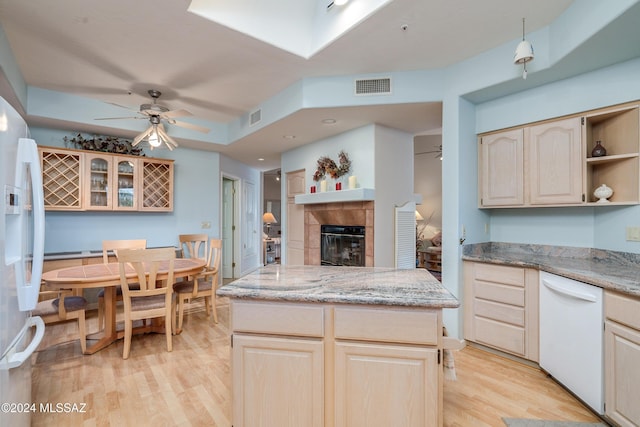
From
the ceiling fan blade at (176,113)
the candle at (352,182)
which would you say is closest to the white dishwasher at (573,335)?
the candle at (352,182)

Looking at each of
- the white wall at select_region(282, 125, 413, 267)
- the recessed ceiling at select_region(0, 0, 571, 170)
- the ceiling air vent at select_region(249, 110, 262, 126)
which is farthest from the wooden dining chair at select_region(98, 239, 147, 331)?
the white wall at select_region(282, 125, 413, 267)

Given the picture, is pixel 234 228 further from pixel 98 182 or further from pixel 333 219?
pixel 333 219

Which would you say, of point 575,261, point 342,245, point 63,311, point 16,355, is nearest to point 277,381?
point 16,355

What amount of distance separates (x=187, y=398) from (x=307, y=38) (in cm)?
303

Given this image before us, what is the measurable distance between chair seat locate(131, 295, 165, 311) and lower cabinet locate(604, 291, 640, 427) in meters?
3.32

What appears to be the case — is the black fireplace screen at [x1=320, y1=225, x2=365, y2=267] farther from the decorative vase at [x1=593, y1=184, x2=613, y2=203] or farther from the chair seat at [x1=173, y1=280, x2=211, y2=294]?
the decorative vase at [x1=593, y1=184, x2=613, y2=203]

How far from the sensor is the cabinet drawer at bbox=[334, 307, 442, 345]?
1.32 m

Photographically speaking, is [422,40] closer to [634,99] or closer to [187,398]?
[634,99]

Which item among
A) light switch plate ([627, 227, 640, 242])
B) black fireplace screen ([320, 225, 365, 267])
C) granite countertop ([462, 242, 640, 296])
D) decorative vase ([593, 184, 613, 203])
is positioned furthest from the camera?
black fireplace screen ([320, 225, 365, 267])

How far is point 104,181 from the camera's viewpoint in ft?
13.1

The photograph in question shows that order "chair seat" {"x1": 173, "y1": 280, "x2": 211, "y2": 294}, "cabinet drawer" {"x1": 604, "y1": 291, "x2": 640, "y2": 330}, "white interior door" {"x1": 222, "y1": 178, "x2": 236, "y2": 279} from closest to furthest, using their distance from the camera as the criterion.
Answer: "cabinet drawer" {"x1": 604, "y1": 291, "x2": 640, "y2": 330}, "chair seat" {"x1": 173, "y1": 280, "x2": 211, "y2": 294}, "white interior door" {"x1": 222, "y1": 178, "x2": 236, "y2": 279}

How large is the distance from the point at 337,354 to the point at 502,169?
2.46 meters

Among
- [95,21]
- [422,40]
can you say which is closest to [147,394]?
[95,21]

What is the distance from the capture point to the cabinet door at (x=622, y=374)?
1532 millimetres
